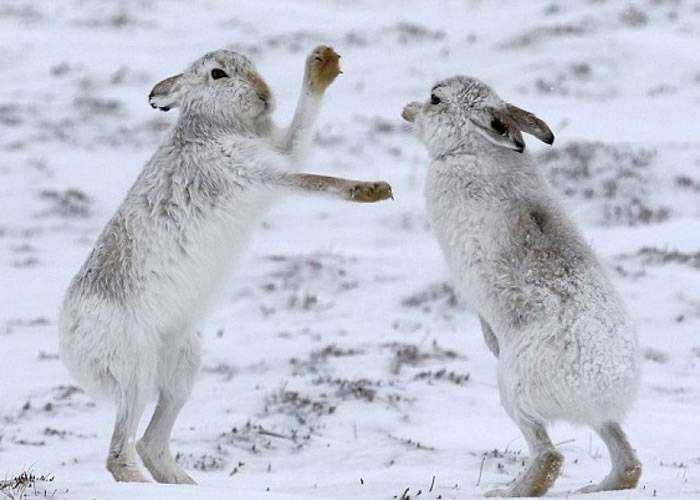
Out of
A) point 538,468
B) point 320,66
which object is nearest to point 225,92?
point 320,66

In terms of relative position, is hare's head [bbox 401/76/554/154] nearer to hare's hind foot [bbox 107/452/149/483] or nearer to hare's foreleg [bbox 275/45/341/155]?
hare's foreleg [bbox 275/45/341/155]

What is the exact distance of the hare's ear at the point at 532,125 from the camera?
668cm

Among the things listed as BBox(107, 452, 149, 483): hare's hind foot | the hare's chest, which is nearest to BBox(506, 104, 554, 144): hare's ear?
the hare's chest

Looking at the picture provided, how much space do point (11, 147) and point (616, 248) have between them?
9.84 metres

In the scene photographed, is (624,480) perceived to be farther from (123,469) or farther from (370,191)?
(123,469)

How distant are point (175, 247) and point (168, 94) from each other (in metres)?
1.28

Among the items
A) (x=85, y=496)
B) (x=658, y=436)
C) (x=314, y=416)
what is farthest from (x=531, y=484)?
(x=314, y=416)

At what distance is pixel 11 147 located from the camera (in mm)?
18547

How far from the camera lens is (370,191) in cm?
604

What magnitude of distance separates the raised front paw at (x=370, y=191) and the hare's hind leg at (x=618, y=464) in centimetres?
162

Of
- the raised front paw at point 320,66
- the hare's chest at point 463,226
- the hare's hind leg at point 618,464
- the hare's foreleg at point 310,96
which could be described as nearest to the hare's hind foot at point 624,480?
the hare's hind leg at point 618,464

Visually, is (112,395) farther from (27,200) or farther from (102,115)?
(102,115)

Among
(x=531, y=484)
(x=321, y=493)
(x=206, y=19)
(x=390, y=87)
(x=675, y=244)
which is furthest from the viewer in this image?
(x=206, y=19)

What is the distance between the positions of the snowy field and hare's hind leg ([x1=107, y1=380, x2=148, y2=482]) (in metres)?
0.19
